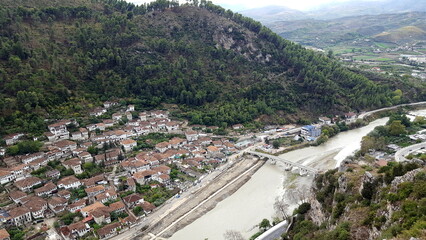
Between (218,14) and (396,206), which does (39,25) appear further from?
(396,206)

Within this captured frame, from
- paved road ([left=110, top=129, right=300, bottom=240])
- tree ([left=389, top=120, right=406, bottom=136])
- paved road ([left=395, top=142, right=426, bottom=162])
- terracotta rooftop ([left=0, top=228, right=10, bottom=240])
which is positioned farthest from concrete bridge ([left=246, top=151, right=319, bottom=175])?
terracotta rooftop ([left=0, top=228, right=10, bottom=240])

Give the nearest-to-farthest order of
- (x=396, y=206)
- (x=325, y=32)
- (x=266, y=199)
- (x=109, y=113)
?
(x=396, y=206) → (x=266, y=199) → (x=109, y=113) → (x=325, y=32)

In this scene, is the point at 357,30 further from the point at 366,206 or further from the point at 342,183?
the point at 366,206

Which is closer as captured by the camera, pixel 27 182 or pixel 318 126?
pixel 27 182

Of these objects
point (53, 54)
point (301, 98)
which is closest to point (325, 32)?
point (301, 98)

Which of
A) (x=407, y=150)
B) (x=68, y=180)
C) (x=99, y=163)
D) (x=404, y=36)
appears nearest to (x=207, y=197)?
(x=99, y=163)

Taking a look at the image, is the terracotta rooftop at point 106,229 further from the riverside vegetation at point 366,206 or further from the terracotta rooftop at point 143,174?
the riverside vegetation at point 366,206

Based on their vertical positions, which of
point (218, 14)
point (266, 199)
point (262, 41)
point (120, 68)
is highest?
point (218, 14)

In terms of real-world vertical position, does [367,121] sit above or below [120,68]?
below
